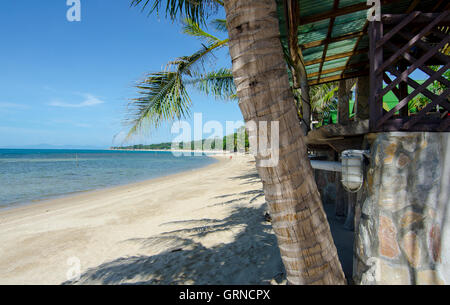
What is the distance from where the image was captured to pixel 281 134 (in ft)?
4.72

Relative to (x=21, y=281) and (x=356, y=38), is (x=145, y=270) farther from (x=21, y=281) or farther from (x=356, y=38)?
(x=356, y=38)

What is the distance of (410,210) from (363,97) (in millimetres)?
5242

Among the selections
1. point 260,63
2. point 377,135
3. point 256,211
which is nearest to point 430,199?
point 377,135

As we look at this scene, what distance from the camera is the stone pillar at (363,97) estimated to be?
6.16 m

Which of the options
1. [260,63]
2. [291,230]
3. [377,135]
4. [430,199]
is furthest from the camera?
[377,135]

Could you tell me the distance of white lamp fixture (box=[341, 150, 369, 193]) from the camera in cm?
215

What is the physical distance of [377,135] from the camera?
2.15m

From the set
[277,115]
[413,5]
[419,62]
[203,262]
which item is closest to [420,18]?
[419,62]

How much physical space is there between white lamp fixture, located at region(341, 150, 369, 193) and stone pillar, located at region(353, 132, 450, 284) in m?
0.13

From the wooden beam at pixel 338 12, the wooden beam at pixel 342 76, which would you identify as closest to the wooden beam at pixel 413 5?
the wooden beam at pixel 338 12

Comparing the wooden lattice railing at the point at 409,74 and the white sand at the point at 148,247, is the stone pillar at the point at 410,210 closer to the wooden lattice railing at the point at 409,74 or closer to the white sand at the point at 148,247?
the wooden lattice railing at the point at 409,74

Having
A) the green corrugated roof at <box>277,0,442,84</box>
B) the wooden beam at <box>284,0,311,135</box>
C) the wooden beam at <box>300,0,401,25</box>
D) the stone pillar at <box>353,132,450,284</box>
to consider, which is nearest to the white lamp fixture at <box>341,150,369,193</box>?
the stone pillar at <box>353,132,450,284</box>

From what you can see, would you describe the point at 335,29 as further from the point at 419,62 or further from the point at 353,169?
the point at 353,169
